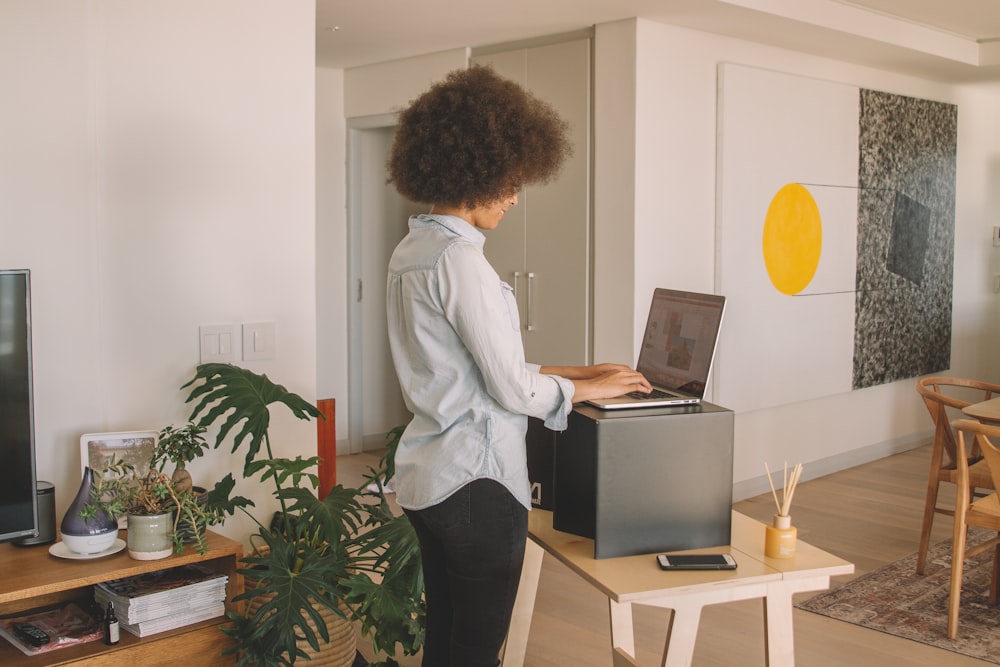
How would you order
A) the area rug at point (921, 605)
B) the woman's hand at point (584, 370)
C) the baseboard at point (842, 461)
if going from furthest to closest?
the baseboard at point (842, 461), the area rug at point (921, 605), the woman's hand at point (584, 370)

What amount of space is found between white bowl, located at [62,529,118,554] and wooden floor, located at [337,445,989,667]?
1.21 meters

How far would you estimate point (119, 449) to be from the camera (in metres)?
2.58

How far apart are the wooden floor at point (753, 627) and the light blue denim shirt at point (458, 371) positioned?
1456mm

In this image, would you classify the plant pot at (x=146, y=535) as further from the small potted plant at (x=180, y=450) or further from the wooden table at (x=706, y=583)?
the wooden table at (x=706, y=583)

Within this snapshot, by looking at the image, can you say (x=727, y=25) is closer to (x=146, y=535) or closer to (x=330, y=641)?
(x=330, y=641)

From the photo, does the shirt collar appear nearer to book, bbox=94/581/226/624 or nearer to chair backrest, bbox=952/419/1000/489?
book, bbox=94/581/226/624

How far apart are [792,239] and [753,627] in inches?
104

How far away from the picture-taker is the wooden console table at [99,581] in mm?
2229

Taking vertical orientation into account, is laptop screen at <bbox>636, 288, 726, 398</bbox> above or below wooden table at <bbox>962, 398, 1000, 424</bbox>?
above

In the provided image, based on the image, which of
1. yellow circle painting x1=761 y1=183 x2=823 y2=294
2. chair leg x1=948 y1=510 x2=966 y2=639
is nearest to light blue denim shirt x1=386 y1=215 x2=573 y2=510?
chair leg x1=948 y1=510 x2=966 y2=639

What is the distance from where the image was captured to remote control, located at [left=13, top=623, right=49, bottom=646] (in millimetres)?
2312

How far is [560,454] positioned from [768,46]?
390cm

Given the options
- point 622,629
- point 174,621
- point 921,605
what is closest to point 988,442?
point 921,605

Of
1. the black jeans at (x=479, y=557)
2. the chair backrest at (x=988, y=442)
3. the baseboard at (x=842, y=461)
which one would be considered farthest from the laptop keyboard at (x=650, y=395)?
the baseboard at (x=842, y=461)
